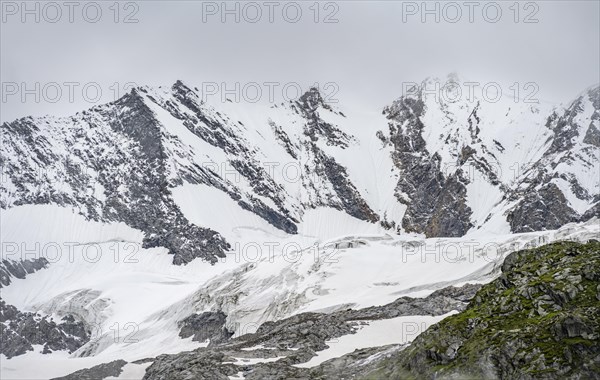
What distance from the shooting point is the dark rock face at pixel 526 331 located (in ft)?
200

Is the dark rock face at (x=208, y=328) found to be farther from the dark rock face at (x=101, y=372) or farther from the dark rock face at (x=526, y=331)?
the dark rock face at (x=526, y=331)

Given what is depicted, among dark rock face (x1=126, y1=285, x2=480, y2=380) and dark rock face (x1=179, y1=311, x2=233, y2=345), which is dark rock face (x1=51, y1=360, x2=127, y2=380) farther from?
dark rock face (x1=179, y1=311, x2=233, y2=345)

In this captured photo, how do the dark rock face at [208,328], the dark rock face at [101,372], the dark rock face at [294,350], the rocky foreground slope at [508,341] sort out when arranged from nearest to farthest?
the rocky foreground slope at [508,341]
the dark rock face at [294,350]
the dark rock face at [101,372]
the dark rock face at [208,328]

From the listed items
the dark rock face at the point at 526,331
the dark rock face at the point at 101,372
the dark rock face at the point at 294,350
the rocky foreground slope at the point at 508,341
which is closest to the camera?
the dark rock face at the point at 526,331

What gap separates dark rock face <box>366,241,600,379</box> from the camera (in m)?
61.1

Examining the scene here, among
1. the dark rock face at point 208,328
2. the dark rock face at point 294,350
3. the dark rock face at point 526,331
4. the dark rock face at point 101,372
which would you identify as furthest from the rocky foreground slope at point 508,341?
the dark rock face at point 208,328

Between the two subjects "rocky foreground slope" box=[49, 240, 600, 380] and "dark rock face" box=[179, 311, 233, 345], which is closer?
"rocky foreground slope" box=[49, 240, 600, 380]

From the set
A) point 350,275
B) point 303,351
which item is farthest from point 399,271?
point 303,351

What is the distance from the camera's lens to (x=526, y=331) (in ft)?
213

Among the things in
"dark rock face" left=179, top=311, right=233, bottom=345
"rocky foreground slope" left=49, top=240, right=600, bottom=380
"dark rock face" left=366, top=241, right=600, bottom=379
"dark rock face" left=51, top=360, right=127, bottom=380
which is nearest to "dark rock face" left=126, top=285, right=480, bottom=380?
"rocky foreground slope" left=49, top=240, right=600, bottom=380

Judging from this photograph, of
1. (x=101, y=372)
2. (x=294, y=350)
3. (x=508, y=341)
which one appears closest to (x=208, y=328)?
(x=101, y=372)

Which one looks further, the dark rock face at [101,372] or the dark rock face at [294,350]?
the dark rock face at [101,372]

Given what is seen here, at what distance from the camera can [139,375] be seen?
13025cm

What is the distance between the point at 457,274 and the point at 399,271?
21.8m
